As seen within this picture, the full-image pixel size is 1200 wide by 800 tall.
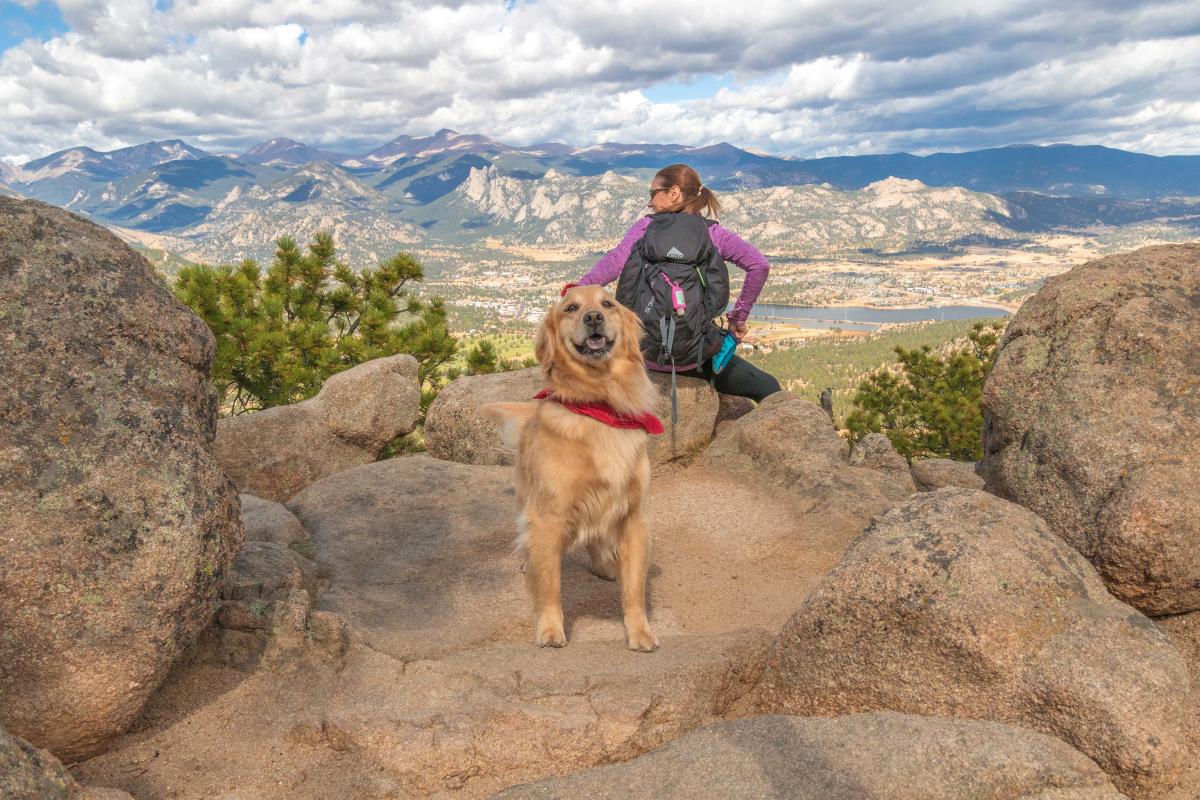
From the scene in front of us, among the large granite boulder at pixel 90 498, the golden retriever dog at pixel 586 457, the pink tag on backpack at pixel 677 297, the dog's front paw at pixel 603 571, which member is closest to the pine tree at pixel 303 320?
the pink tag on backpack at pixel 677 297

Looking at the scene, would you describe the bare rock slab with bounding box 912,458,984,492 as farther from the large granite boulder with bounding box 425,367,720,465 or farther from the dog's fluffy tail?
the dog's fluffy tail

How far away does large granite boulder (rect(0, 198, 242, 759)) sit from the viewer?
352cm

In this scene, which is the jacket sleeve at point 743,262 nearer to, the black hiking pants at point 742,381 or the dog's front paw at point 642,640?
the black hiking pants at point 742,381

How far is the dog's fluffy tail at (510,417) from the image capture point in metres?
7.45

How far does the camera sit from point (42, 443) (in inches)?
144

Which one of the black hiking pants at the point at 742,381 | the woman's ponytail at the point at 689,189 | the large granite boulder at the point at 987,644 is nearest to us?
the large granite boulder at the point at 987,644

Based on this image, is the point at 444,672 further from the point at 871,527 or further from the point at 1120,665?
the point at 1120,665

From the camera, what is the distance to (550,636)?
564 centimetres

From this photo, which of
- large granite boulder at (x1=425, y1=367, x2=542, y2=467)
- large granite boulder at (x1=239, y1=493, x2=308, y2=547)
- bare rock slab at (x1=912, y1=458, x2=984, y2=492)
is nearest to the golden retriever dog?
large granite boulder at (x1=239, y1=493, x2=308, y2=547)

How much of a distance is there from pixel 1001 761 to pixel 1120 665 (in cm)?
105

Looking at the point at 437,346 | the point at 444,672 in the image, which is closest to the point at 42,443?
the point at 444,672

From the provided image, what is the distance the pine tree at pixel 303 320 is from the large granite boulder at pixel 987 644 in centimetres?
1342

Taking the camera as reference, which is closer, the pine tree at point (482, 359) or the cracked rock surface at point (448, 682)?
the cracked rock surface at point (448, 682)

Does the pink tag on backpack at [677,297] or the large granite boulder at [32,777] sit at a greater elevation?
the pink tag on backpack at [677,297]
